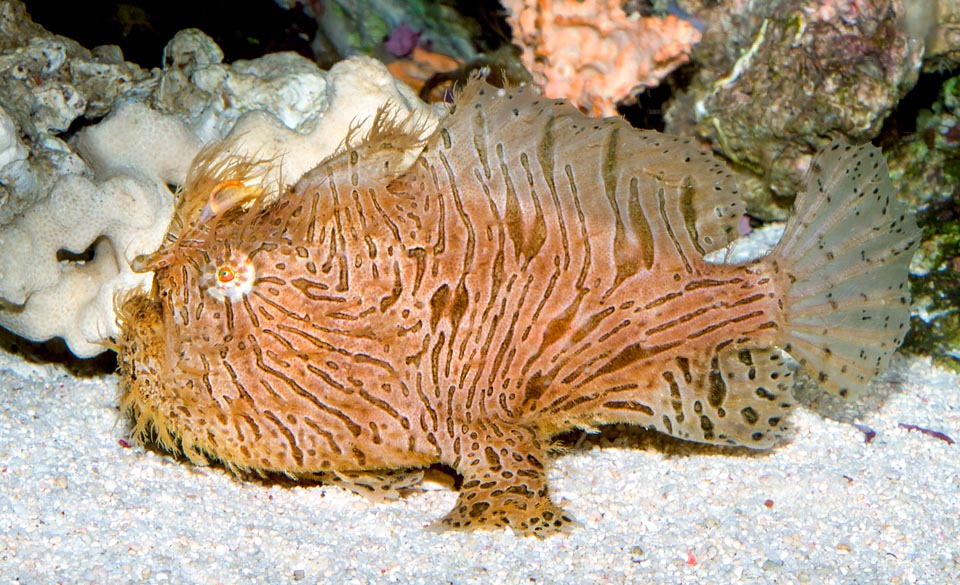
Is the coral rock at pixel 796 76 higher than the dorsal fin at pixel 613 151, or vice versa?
the coral rock at pixel 796 76

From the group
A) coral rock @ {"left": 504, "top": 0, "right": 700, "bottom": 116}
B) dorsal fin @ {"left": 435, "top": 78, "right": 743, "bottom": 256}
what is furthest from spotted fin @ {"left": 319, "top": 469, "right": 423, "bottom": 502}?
coral rock @ {"left": 504, "top": 0, "right": 700, "bottom": 116}

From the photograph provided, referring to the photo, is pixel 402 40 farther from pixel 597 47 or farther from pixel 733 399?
pixel 733 399

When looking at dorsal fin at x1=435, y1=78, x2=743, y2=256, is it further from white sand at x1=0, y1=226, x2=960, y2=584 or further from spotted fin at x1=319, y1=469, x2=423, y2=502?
spotted fin at x1=319, y1=469, x2=423, y2=502

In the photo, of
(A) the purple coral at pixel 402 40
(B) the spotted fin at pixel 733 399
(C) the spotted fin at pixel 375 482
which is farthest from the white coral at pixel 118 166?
(B) the spotted fin at pixel 733 399

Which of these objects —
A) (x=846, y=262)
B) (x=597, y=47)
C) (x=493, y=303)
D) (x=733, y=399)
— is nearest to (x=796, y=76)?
(x=597, y=47)

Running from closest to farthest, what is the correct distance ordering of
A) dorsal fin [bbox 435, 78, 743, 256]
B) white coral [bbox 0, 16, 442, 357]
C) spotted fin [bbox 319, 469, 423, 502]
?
dorsal fin [bbox 435, 78, 743, 256]
spotted fin [bbox 319, 469, 423, 502]
white coral [bbox 0, 16, 442, 357]

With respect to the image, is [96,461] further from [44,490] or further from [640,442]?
[640,442]

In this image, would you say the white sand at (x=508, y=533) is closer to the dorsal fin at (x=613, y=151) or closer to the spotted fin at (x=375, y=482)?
the spotted fin at (x=375, y=482)
